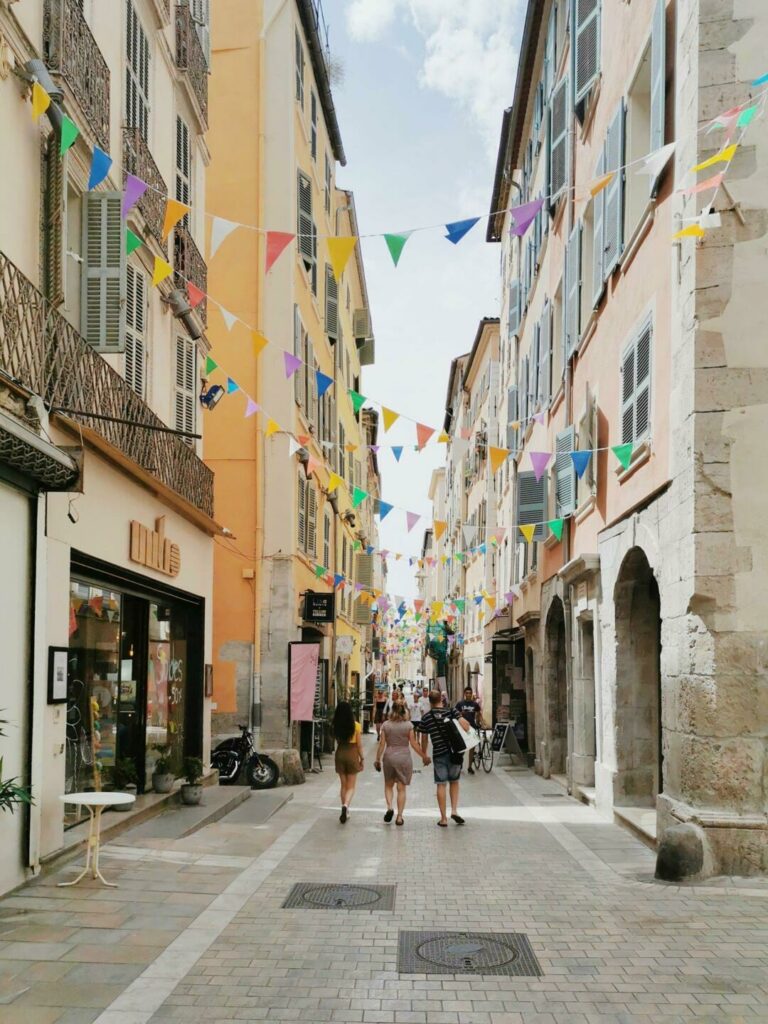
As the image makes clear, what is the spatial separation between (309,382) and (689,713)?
48.5 feet

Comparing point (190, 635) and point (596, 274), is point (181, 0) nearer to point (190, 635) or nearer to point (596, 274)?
point (596, 274)

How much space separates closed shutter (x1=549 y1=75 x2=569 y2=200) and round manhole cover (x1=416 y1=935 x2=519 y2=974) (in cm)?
1332

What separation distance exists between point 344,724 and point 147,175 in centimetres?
715

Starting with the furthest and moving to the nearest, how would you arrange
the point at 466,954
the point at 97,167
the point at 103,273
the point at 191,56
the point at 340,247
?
the point at 191,56 → the point at 103,273 → the point at 340,247 → the point at 97,167 → the point at 466,954

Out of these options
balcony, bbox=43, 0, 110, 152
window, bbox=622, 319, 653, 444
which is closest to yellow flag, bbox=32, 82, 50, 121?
balcony, bbox=43, 0, 110, 152

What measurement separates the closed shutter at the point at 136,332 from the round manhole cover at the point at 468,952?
7.25 meters

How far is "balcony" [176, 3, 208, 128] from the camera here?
47.4ft

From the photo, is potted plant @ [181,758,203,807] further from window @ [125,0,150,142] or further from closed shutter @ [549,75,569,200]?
closed shutter @ [549,75,569,200]

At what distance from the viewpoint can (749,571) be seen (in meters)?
9.12

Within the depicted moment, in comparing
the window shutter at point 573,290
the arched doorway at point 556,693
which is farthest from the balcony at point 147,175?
the arched doorway at point 556,693

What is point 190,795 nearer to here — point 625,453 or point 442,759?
point 442,759

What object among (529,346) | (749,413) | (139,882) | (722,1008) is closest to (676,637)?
(749,413)

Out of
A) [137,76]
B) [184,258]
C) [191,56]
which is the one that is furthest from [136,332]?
[191,56]

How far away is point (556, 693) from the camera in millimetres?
19516
